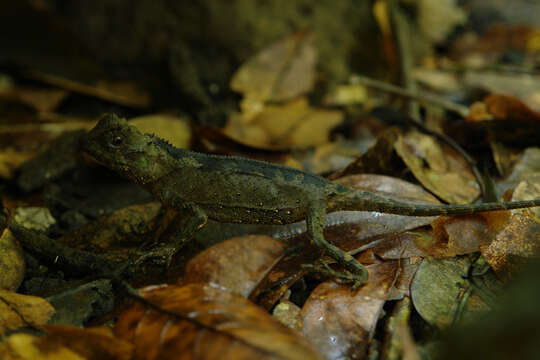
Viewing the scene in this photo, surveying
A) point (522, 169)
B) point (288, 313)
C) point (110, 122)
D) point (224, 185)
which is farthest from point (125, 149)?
point (522, 169)

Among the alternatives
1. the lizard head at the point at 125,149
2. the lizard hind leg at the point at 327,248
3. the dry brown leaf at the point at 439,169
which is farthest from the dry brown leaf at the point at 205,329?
the dry brown leaf at the point at 439,169

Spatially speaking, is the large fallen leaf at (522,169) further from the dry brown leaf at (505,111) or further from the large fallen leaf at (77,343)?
the large fallen leaf at (77,343)

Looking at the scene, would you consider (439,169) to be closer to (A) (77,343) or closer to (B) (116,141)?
(B) (116,141)

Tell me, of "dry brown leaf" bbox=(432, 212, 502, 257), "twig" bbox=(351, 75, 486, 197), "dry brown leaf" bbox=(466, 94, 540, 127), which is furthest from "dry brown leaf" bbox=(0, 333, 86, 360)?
"dry brown leaf" bbox=(466, 94, 540, 127)

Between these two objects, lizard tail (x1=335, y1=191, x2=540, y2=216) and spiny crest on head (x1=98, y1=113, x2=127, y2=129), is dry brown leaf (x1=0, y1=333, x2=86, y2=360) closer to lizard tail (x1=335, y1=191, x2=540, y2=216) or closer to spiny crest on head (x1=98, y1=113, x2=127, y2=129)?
spiny crest on head (x1=98, y1=113, x2=127, y2=129)

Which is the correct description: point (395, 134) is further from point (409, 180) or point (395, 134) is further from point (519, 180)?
point (519, 180)

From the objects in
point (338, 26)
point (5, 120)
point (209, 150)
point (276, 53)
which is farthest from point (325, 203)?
point (5, 120)
